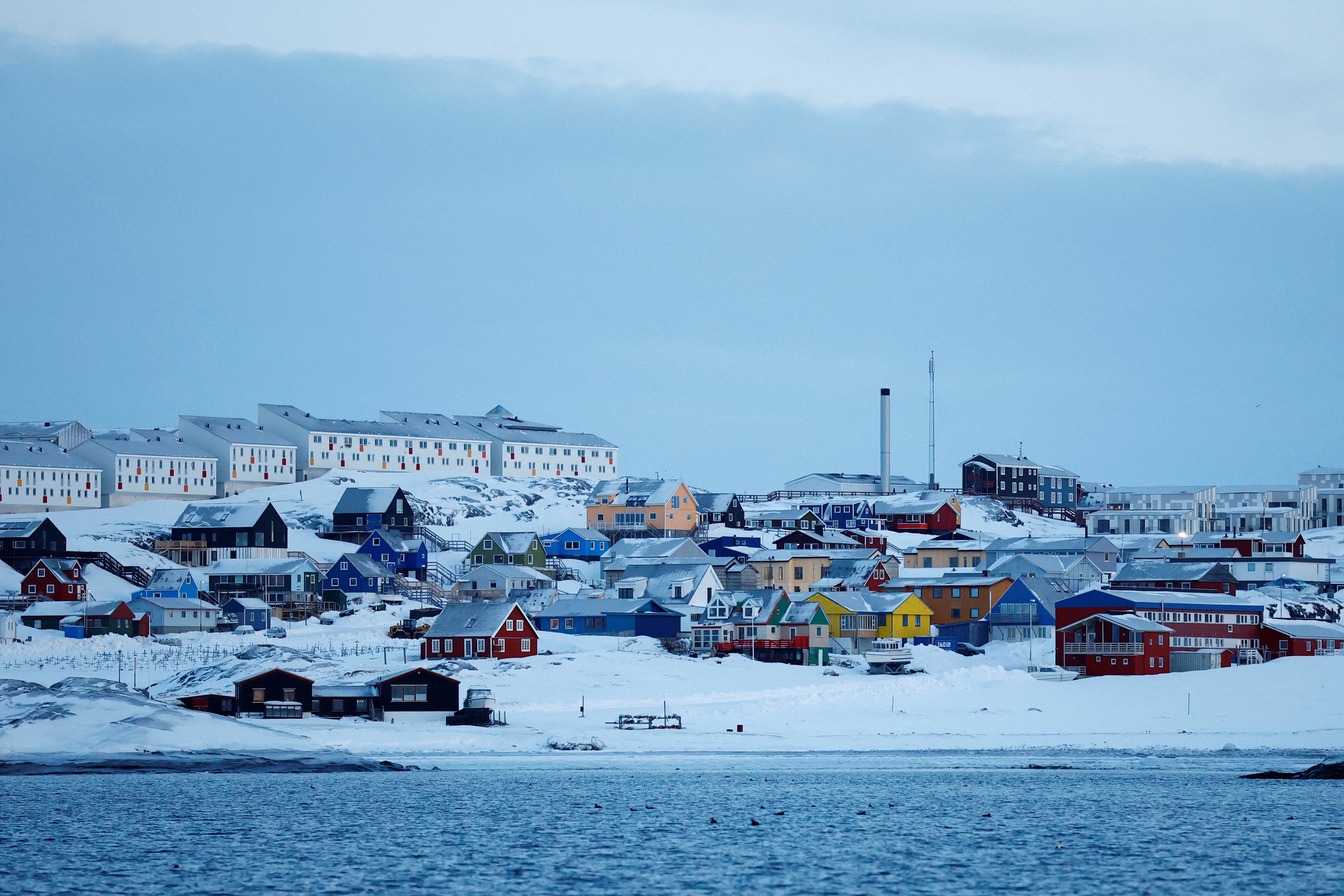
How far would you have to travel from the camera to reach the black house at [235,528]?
394 ft

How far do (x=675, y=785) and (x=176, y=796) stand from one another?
47.9 ft

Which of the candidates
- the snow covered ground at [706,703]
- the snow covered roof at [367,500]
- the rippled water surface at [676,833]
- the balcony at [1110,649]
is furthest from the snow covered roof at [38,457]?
the balcony at [1110,649]

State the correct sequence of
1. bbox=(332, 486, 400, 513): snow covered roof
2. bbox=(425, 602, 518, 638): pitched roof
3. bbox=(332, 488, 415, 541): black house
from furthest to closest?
bbox=(332, 486, 400, 513): snow covered roof
bbox=(332, 488, 415, 541): black house
bbox=(425, 602, 518, 638): pitched roof

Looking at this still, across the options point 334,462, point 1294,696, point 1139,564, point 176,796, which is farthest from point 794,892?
point 334,462

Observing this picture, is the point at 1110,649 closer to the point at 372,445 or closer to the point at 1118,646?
the point at 1118,646

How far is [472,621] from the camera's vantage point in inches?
3206

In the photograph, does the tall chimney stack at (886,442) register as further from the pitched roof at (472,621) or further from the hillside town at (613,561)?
the pitched roof at (472,621)

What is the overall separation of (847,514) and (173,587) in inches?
2260

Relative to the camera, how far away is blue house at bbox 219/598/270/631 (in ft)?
322

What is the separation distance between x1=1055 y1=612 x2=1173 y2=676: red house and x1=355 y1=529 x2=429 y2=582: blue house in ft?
160

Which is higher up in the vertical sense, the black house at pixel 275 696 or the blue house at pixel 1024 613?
the blue house at pixel 1024 613

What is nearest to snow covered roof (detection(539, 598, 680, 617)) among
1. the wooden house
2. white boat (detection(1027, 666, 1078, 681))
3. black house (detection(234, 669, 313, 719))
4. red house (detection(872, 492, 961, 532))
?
the wooden house

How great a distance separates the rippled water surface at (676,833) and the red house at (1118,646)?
23256 millimetres

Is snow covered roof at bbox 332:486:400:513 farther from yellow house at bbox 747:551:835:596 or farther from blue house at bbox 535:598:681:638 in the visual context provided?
blue house at bbox 535:598:681:638
